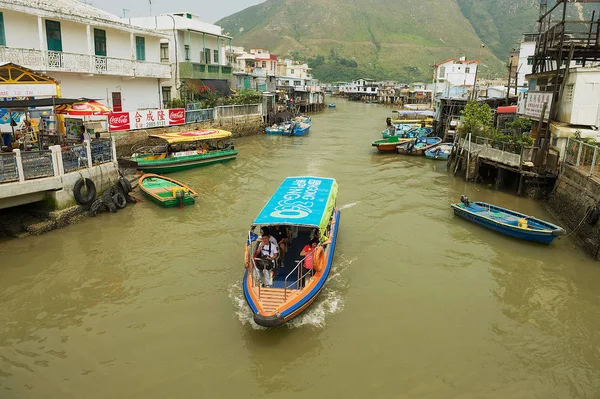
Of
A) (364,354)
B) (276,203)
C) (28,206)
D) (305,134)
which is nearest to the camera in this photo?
(364,354)

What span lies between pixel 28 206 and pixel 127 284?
627 centimetres

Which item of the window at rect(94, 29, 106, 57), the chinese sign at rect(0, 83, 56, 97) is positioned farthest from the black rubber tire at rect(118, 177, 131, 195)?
the window at rect(94, 29, 106, 57)

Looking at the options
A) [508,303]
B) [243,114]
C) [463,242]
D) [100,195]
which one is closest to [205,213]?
[100,195]

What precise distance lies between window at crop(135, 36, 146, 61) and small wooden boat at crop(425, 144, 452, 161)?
2170cm

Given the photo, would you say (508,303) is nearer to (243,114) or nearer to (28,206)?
(28,206)

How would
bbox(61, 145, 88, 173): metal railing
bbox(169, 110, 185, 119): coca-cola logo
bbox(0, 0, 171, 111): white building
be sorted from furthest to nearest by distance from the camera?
bbox(169, 110, 185, 119): coca-cola logo < bbox(0, 0, 171, 111): white building < bbox(61, 145, 88, 173): metal railing

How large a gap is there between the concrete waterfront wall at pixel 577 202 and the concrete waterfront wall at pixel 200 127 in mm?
23262

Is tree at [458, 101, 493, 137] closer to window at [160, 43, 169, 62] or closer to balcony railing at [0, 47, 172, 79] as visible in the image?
balcony railing at [0, 47, 172, 79]

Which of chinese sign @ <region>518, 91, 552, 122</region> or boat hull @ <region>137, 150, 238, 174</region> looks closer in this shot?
chinese sign @ <region>518, 91, 552, 122</region>

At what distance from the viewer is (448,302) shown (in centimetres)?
1153

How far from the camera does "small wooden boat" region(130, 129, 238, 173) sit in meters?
23.8

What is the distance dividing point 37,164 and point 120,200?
3.80m

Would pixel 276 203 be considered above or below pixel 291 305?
above

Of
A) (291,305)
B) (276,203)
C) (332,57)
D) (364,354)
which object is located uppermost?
(332,57)
